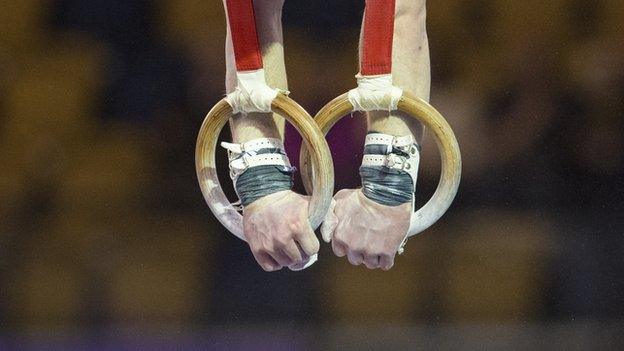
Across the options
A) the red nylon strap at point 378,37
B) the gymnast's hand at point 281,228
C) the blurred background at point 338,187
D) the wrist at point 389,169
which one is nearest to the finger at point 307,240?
the gymnast's hand at point 281,228

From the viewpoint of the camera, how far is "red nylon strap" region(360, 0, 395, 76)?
152 centimetres

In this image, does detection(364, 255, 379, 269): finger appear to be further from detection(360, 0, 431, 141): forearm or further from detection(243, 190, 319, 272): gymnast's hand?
detection(360, 0, 431, 141): forearm

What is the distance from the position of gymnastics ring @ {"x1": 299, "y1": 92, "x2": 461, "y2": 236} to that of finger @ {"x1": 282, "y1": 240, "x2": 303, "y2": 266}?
0.11 m

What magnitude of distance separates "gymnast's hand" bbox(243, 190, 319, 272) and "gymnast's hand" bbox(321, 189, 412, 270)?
5cm

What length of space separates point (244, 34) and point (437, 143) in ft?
1.07

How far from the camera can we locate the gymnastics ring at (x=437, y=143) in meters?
1.55

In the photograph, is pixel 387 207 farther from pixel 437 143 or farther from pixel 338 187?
pixel 338 187

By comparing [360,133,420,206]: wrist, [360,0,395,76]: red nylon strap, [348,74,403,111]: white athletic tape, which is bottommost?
[360,133,420,206]: wrist

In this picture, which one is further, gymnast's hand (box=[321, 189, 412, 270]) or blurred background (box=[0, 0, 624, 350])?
blurred background (box=[0, 0, 624, 350])

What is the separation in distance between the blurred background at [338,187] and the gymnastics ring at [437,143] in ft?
3.70

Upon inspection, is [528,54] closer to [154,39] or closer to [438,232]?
[438,232]

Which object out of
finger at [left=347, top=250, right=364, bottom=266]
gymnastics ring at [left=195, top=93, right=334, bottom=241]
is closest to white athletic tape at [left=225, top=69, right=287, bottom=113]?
gymnastics ring at [left=195, top=93, right=334, bottom=241]

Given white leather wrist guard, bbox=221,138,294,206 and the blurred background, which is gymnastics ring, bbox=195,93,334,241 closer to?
white leather wrist guard, bbox=221,138,294,206

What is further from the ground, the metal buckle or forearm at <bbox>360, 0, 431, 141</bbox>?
forearm at <bbox>360, 0, 431, 141</bbox>
